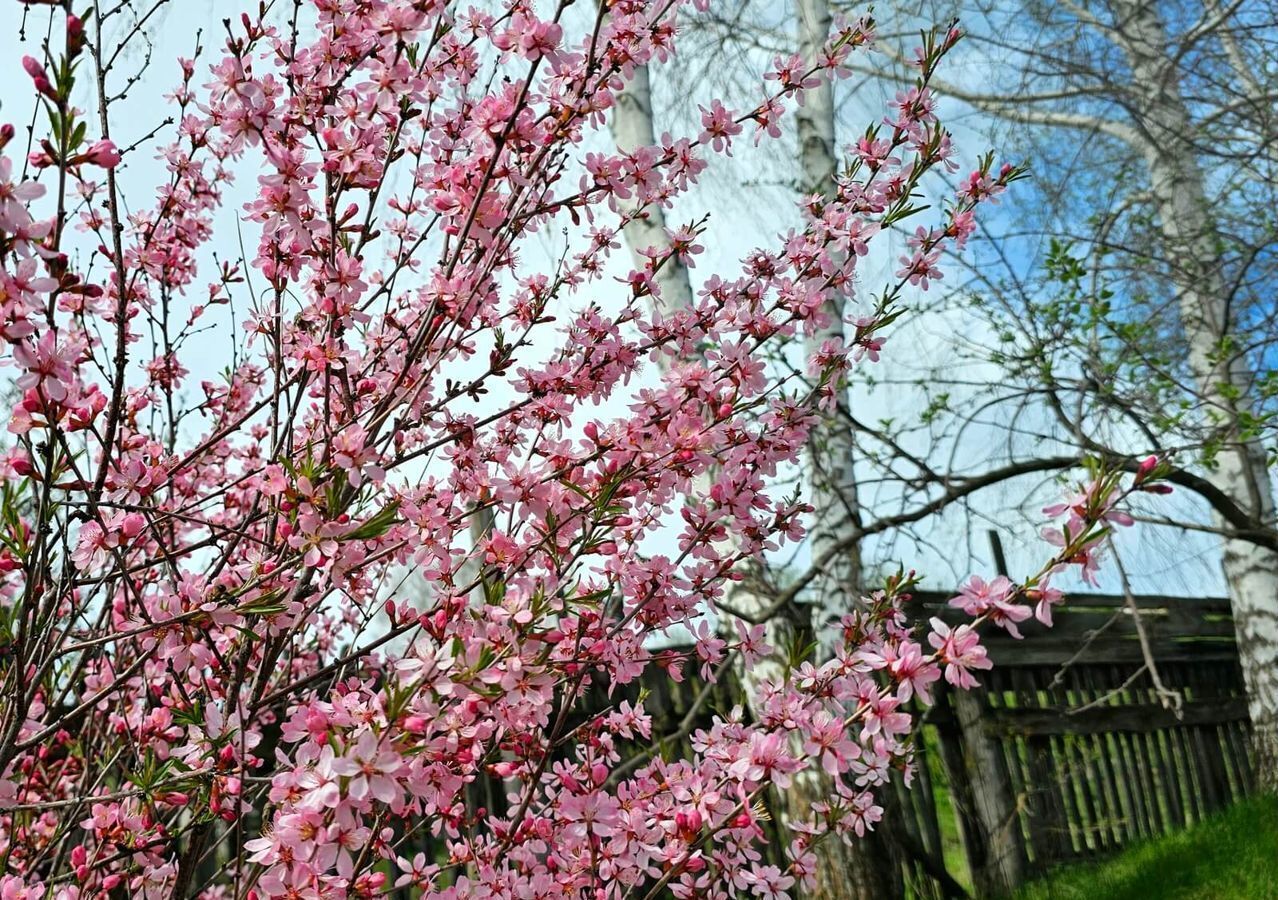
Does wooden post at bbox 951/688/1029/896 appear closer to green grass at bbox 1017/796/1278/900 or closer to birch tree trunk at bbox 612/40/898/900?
green grass at bbox 1017/796/1278/900

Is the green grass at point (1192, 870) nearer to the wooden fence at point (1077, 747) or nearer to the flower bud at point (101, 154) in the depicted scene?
the wooden fence at point (1077, 747)

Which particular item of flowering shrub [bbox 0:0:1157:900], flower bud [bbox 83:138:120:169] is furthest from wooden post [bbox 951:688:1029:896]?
flower bud [bbox 83:138:120:169]

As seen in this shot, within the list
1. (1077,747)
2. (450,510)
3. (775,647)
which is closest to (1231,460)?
(1077,747)

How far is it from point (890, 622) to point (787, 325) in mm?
632

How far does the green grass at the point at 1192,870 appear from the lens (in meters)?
4.46

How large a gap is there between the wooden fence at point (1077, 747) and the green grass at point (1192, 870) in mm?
244

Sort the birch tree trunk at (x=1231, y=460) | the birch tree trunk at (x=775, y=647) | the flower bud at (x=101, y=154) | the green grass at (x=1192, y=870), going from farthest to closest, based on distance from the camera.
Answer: the birch tree trunk at (x=1231, y=460) < the green grass at (x=1192, y=870) < the birch tree trunk at (x=775, y=647) < the flower bud at (x=101, y=154)

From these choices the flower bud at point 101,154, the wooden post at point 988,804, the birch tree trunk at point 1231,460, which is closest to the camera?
the flower bud at point 101,154

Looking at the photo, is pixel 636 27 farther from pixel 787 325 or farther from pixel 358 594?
pixel 358 594

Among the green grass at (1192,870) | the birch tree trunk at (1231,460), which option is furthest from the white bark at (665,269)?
the birch tree trunk at (1231,460)

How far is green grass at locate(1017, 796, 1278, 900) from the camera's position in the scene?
446cm

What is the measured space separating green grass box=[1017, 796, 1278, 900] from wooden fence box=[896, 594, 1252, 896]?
244 mm

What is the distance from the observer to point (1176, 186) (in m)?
6.45

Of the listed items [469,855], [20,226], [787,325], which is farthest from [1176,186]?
[20,226]
